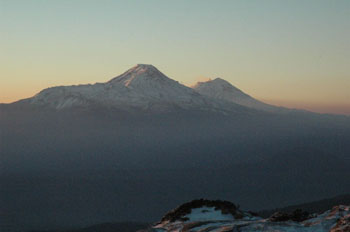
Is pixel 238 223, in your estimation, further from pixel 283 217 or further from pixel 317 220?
pixel 317 220

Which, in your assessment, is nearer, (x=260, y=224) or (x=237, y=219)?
(x=260, y=224)

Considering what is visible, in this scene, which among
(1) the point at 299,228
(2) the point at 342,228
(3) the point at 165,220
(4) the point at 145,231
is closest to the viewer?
(2) the point at 342,228

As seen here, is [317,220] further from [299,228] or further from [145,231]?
[145,231]

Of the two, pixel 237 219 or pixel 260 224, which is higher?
pixel 260 224

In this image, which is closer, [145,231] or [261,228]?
[261,228]

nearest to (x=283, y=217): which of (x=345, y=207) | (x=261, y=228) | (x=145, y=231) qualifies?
(x=261, y=228)

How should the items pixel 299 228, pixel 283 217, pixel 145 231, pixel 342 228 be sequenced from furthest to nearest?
1. pixel 145 231
2. pixel 283 217
3. pixel 299 228
4. pixel 342 228

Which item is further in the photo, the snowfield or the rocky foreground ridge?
the rocky foreground ridge

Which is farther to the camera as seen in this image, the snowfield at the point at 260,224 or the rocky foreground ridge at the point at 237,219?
the rocky foreground ridge at the point at 237,219
